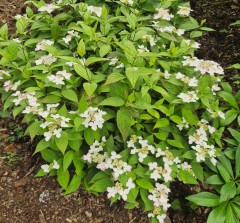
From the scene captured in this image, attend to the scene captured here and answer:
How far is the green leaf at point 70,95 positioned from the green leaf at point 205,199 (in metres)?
1.12

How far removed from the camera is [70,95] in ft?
8.19

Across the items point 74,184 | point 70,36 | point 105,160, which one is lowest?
point 74,184

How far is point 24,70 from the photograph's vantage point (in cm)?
271

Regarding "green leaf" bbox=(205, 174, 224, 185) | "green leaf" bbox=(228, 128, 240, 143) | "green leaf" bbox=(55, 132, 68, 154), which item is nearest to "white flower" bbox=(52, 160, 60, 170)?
"green leaf" bbox=(55, 132, 68, 154)

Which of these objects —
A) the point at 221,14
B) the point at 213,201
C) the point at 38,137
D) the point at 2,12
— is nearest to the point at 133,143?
the point at 213,201

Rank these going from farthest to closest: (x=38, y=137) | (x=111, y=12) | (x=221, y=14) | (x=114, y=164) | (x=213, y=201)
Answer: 1. (x=221, y=14)
2. (x=111, y=12)
3. (x=38, y=137)
4. (x=213, y=201)
5. (x=114, y=164)

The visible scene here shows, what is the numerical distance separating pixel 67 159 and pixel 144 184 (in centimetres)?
59

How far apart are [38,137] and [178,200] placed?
Result: 1319 mm

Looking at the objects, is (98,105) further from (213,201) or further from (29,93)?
(213,201)

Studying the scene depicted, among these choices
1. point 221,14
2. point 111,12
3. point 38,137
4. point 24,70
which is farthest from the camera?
point 221,14

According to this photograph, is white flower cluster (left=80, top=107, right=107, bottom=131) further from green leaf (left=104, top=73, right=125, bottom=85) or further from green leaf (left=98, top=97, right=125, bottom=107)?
green leaf (left=104, top=73, right=125, bottom=85)

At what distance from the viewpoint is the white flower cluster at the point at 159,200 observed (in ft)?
7.81

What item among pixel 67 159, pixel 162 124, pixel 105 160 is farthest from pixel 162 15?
pixel 67 159

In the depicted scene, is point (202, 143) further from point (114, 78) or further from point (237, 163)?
point (114, 78)
